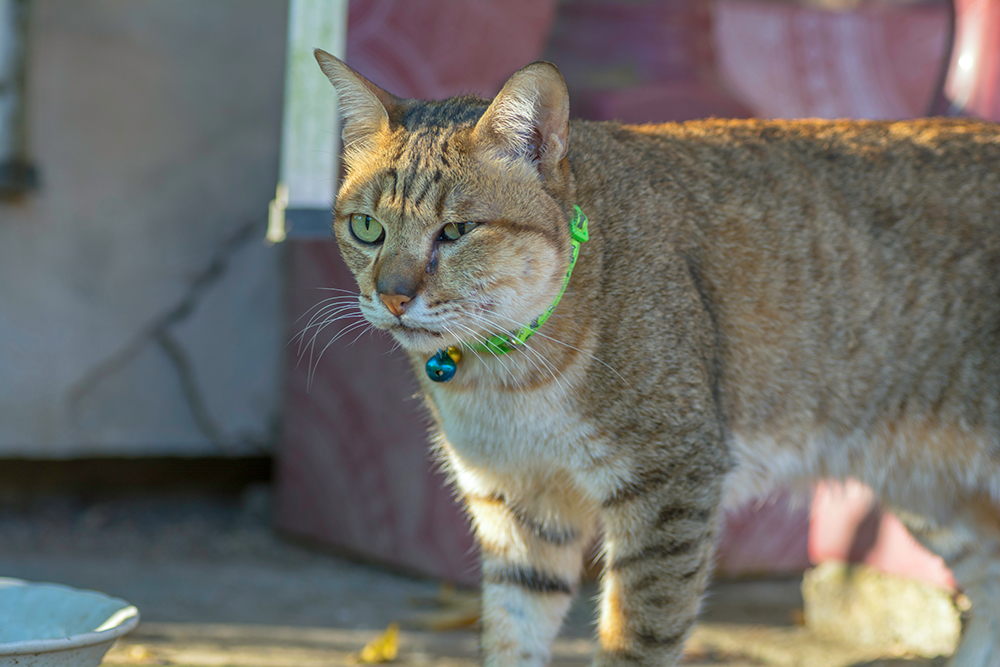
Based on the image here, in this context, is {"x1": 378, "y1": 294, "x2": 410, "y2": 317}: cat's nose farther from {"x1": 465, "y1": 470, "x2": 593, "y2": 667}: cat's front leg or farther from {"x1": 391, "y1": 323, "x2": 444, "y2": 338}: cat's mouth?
{"x1": 465, "y1": 470, "x2": 593, "y2": 667}: cat's front leg

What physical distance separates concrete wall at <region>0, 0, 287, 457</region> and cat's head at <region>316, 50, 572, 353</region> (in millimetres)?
2568

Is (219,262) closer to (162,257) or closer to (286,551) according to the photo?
(162,257)

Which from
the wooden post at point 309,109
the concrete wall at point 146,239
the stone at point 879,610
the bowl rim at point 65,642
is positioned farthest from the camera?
the concrete wall at point 146,239

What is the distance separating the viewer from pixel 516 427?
2.14 metres

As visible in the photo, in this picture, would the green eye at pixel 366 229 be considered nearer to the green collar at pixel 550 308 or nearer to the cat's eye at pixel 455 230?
the cat's eye at pixel 455 230

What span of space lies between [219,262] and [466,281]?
2.86 metres

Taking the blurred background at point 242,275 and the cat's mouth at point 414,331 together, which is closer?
the cat's mouth at point 414,331

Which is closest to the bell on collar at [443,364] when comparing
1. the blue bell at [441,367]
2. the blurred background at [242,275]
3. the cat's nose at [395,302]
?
the blue bell at [441,367]

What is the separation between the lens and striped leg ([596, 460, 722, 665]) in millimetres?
2102

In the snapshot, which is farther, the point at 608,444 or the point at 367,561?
the point at 367,561

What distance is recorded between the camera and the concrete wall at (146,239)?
415 centimetres

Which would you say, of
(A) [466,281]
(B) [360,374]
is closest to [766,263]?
(A) [466,281]

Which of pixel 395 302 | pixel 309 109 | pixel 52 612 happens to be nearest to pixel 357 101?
pixel 395 302

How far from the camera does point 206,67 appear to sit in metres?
4.36
